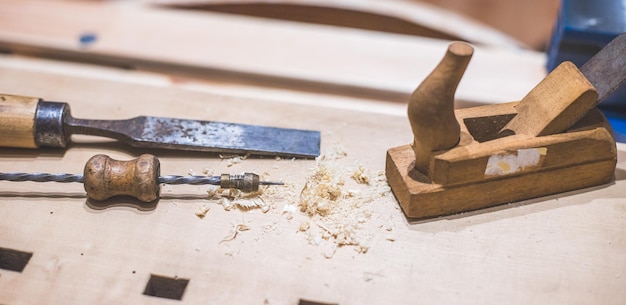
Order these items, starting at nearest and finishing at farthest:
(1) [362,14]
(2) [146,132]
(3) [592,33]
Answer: (2) [146,132] → (3) [592,33] → (1) [362,14]

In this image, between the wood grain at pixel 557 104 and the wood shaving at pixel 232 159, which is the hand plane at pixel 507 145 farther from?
the wood shaving at pixel 232 159

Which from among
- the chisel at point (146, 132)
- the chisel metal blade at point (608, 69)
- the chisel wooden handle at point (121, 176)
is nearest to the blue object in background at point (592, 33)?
the chisel metal blade at point (608, 69)

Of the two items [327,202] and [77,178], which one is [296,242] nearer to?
[327,202]

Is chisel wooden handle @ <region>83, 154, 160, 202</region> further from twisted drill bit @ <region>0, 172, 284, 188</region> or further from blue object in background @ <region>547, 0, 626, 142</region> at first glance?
blue object in background @ <region>547, 0, 626, 142</region>

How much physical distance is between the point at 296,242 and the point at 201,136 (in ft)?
0.97

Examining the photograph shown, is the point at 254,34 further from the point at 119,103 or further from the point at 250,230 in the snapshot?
the point at 250,230

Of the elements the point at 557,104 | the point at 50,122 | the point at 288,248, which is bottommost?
the point at 288,248

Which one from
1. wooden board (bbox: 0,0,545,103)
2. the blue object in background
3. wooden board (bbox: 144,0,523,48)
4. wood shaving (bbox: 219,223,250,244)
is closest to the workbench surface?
wood shaving (bbox: 219,223,250,244)

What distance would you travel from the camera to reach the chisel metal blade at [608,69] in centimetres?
107

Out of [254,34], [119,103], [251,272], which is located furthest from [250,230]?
[254,34]

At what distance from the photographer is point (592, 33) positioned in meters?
1.37

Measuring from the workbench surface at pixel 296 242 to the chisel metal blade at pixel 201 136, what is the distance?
0.03 m

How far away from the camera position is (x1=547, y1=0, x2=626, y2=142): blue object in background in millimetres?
1363

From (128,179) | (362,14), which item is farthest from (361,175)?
(362,14)
